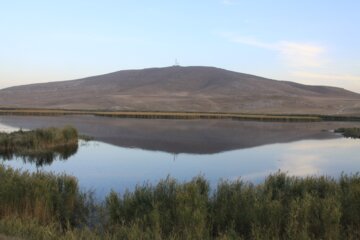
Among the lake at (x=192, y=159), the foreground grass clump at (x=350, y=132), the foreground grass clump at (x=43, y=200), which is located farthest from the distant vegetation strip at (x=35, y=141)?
the foreground grass clump at (x=350, y=132)

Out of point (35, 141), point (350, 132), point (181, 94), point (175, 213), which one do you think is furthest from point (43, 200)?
point (181, 94)

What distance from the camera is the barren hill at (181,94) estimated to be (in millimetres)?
110312

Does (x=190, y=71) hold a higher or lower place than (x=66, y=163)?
higher

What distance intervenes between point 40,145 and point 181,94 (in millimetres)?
116598

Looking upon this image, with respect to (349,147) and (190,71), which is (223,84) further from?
(349,147)

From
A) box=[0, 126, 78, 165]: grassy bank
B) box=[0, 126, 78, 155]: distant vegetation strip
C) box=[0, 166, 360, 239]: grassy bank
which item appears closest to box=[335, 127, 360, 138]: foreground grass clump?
box=[0, 126, 78, 165]: grassy bank

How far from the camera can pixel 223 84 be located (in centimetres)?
15825

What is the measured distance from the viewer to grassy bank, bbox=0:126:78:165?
2398 cm

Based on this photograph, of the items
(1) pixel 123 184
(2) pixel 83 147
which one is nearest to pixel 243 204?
(1) pixel 123 184

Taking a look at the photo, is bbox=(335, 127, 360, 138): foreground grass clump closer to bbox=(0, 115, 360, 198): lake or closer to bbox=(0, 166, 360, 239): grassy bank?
bbox=(0, 115, 360, 198): lake

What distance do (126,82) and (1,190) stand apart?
160754 millimetres

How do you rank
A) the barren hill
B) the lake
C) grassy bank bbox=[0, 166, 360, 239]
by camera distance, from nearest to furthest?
grassy bank bbox=[0, 166, 360, 239] < the lake < the barren hill

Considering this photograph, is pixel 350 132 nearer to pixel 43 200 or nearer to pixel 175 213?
pixel 175 213

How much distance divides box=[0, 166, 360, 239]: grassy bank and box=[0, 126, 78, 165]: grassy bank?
11.3 m
